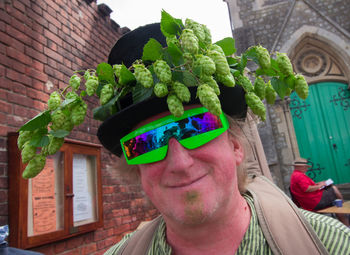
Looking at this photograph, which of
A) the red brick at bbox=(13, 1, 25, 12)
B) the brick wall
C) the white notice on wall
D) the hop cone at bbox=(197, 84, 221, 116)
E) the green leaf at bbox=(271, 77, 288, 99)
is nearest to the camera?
the hop cone at bbox=(197, 84, 221, 116)

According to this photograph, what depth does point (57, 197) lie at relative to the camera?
9.95ft

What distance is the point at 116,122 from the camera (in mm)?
1226

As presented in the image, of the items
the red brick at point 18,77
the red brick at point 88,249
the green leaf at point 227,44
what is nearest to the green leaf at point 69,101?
the green leaf at point 227,44

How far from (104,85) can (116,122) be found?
0.20 m

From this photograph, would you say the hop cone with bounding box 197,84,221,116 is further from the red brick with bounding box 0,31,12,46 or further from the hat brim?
the red brick with bounding box 0,31,12,46

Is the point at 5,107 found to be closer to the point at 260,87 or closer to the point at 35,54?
the point at 35,54

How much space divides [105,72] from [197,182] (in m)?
Answer: 0.57

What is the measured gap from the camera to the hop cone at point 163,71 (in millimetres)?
881

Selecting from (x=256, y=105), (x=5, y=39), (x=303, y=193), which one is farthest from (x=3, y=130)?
(x=303, y=193)

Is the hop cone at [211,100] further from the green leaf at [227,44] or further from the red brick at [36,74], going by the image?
the red brick at [36,74]

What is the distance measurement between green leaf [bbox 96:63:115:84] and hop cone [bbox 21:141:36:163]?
1.19 ft

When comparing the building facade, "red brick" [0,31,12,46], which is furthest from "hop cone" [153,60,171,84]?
the building facade

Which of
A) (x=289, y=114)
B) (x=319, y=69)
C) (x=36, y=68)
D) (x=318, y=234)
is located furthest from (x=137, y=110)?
(x=319, y=69)

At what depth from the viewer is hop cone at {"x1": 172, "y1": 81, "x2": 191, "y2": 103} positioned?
901 millimetres
